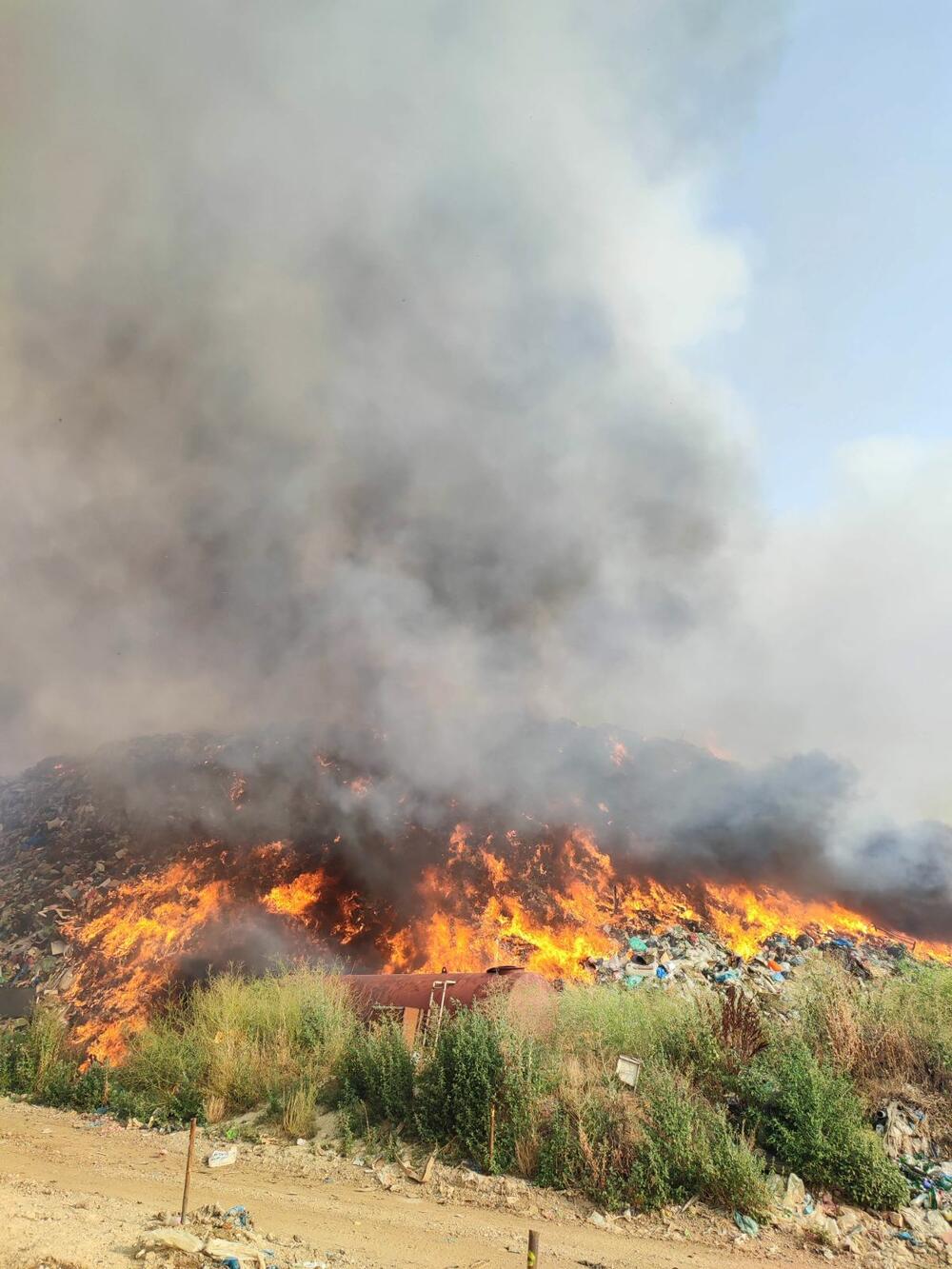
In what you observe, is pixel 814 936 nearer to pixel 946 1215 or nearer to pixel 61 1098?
pixel 946 1215

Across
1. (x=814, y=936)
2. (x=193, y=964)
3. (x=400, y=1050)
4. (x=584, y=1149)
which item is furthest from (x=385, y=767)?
(x=584, y=1149)

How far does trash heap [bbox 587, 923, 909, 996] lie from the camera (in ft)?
67.2

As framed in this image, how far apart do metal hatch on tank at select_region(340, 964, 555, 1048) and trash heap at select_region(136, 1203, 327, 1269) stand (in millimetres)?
6808

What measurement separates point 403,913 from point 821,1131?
23.1 meters

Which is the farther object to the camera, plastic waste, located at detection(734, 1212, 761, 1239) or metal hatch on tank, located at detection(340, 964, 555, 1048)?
metal hatch on tank, located at detection(340, 964, 555, 1048)

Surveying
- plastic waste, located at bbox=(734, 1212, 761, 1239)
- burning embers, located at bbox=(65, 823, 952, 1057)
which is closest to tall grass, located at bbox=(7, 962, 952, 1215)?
plastic waste, located at bbox=(734, 1212, 761, 1239)

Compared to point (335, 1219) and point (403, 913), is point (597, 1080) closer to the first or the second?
point (335, 1219)

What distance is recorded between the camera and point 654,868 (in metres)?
33.2

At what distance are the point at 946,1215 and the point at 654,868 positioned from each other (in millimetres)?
25986

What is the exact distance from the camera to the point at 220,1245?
240 inches

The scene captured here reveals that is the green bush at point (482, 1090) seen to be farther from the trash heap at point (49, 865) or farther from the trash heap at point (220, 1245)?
the trash heap at point (49, 865)

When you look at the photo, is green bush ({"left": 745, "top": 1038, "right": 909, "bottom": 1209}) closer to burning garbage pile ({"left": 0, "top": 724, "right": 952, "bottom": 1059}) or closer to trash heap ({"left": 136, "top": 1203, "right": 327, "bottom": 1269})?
trash heap ({"left": 136, "top": 1203, "right": 327, "bottom": 1269})

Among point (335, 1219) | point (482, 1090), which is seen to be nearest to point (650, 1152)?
point (482, 1090)

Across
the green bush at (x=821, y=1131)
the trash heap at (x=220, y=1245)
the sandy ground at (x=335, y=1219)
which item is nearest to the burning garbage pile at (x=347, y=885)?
the green bush at (x=821, y=1131)
